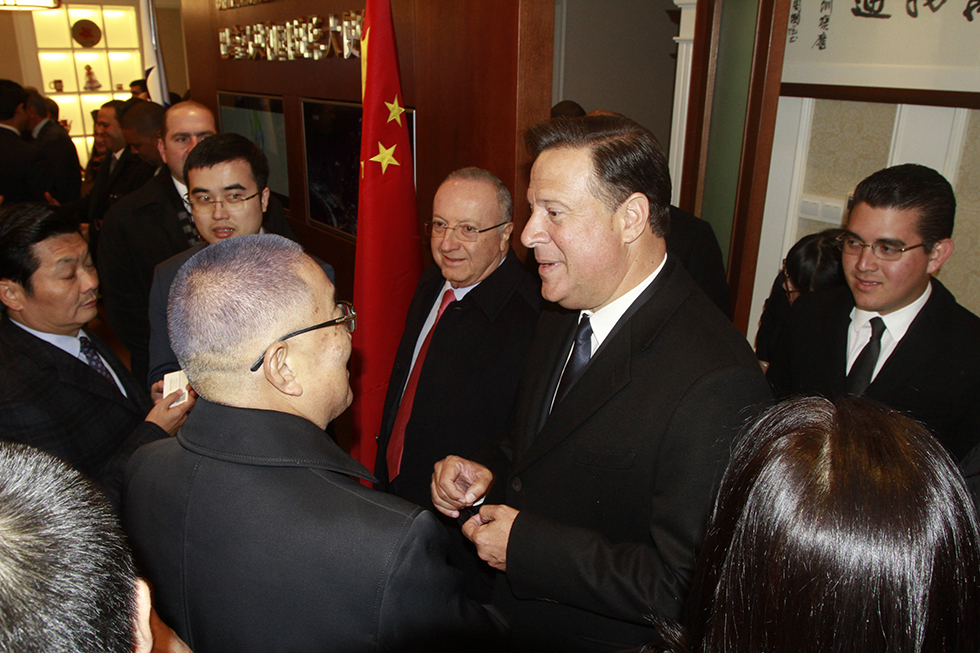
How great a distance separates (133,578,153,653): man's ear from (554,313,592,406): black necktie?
991 millimetres

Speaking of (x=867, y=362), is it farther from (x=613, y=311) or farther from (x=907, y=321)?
(x=613, y=311)

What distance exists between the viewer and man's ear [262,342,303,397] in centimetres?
116

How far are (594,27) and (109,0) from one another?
9088 mm

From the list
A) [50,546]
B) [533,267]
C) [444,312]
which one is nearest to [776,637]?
[50,546]

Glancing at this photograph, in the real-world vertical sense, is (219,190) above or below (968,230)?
above

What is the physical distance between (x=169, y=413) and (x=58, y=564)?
1.37 m

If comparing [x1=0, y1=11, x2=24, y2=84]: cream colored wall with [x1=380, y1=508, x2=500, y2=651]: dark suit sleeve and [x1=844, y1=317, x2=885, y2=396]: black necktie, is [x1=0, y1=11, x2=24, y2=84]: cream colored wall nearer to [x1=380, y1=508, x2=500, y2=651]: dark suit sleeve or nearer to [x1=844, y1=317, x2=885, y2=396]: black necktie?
[x1=380, y1=508, x2=500, y2=651]: dark suit sleeve

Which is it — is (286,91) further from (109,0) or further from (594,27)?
(109,0)

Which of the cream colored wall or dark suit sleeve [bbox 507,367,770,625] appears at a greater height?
the cream colored wall

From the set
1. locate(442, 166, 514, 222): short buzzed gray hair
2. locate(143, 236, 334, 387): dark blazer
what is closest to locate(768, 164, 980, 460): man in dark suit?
locate(442, 166, 514, 222): short buzzed gray hair

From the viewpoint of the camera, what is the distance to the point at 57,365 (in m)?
1.78

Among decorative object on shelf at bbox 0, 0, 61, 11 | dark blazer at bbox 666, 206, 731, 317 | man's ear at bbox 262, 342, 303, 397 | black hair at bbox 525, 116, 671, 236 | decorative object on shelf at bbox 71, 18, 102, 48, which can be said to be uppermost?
decorative object on shelf at bbox 71, 18, 102, 48

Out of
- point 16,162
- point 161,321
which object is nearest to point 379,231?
point 161,321

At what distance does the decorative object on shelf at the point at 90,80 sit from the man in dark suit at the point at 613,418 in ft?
38.1
